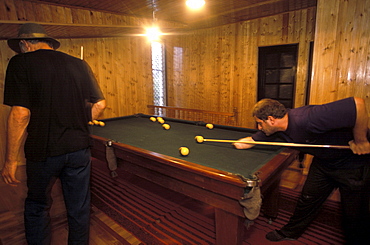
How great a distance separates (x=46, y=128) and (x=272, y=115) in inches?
61.3

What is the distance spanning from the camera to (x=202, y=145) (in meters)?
1.99

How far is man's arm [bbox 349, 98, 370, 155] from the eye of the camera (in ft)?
4.34

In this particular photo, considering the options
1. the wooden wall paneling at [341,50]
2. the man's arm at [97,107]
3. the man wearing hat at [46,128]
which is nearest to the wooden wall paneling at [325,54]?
the wooden wall paneling at [341,50]

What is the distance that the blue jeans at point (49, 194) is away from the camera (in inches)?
55.1

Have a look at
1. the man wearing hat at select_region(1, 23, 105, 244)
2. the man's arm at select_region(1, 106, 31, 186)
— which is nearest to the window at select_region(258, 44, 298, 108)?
the man wearing hat at select_region(1, 23, 105, 244)

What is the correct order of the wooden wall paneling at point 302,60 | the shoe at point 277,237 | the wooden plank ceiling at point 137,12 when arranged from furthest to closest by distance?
the wooden wall paneling at point 302,60 < the wooden plank ceiling at point 137,12 < the shoe at point 277,237

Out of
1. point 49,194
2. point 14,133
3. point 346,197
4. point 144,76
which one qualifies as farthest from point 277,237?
point 144,76

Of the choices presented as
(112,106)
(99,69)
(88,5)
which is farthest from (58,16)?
(112,106)

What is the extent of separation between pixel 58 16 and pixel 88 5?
1.93ft

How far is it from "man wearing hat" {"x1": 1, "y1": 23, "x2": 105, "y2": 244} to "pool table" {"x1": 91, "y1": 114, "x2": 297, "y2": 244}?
1.60 feet

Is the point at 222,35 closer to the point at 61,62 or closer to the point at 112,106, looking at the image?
the point at 112,106

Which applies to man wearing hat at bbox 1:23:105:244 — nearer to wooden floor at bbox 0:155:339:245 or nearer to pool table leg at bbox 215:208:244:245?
wooden floor at bbox 0:155:339:245

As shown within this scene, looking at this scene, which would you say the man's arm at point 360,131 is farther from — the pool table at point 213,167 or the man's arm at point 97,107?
the man's arm at point 97,107

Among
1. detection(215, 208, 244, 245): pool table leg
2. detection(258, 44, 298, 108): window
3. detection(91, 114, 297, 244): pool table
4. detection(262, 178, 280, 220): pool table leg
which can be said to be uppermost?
detection(258, 44, 298, 108): window
